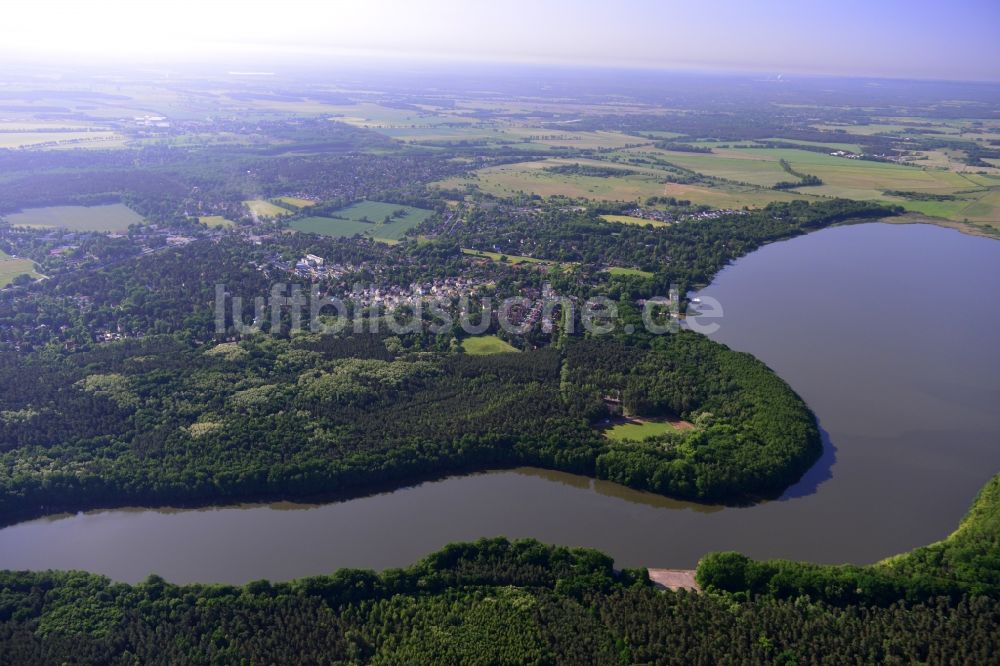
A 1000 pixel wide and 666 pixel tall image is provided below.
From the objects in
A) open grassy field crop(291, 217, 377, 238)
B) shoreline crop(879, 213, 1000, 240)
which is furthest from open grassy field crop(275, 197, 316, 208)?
shoreline crop(879, 213, 1000, 240)

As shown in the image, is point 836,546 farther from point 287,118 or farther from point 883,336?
point 287,118

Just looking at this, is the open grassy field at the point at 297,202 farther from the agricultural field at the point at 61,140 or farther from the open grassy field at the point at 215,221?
the agricultural field at the point at 61,140

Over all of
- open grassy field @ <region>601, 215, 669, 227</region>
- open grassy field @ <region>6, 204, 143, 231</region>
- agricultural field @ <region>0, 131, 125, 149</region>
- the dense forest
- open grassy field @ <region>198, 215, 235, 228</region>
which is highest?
agricultural field @ <region>0, 131, 125, 149</region>

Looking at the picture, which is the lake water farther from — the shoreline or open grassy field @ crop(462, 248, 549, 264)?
the shoreline

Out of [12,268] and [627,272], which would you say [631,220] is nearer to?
[627,272]

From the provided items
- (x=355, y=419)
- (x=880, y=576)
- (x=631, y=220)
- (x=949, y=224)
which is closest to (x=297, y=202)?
(x=631, y=220)

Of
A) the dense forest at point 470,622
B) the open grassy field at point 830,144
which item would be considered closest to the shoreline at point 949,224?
the open grassy field at point 830,144
